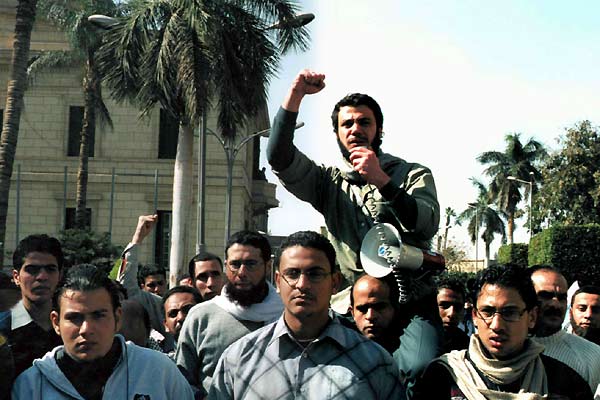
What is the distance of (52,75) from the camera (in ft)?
155

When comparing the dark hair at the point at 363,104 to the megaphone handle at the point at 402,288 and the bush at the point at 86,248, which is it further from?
the bush at the point at 86,248

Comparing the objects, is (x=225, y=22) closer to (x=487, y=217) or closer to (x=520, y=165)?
(x=520, y=165)

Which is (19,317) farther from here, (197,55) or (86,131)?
(86,131)

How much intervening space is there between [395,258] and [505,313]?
51cm

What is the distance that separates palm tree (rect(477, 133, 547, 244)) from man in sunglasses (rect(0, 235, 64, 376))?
8691 cm

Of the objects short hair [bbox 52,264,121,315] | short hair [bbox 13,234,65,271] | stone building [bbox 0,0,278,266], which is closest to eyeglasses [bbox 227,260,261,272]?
short hair [bbox 13,234,65,271]

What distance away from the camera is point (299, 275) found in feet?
13.9

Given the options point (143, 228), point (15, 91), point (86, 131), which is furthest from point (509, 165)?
point (143, 228)

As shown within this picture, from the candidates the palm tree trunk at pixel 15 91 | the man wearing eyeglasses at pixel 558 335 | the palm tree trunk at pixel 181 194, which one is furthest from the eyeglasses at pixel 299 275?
the palm tree trunk at pixel 181 194

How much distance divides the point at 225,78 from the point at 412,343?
2088cm

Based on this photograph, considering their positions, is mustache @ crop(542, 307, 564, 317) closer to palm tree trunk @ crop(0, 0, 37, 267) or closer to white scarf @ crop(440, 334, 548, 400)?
white scarf @ crop(440, 334, 548, 400)

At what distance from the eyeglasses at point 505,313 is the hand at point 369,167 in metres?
0.69

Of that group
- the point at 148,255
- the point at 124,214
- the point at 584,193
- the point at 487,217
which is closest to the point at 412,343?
the point at 148,255

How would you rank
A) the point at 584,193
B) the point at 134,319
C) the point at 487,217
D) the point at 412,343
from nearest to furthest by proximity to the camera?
1. the point at 412,343
2. the point at 134,319
3. the point at 584,193
4. the point at 487,217
